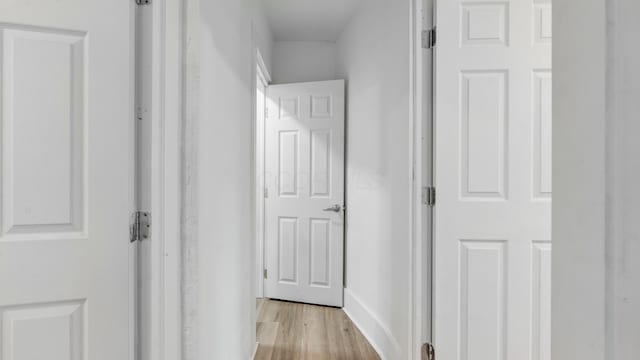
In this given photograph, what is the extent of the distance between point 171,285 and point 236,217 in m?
0.76

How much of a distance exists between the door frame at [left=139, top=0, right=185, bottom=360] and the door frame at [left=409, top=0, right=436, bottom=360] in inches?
40.8

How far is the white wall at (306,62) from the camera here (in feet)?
12.0

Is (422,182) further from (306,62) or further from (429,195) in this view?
(306,62)

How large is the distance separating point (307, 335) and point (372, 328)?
49 centimetres

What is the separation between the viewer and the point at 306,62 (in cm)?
368

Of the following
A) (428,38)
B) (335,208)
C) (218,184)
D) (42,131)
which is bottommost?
(335,208)

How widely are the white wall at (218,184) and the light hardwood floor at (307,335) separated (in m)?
0.29

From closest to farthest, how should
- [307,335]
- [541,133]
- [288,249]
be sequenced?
[541,133] < [307,335] < [288,249]

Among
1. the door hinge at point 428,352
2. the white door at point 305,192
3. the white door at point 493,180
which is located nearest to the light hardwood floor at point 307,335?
the white door at point 305,192

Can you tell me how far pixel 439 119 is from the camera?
1.62m

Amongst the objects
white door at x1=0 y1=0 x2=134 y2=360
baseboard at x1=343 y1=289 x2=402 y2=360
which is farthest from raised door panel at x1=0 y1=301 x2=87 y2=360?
baseboard at x1=343 y1=289 x2=402 y2=360
